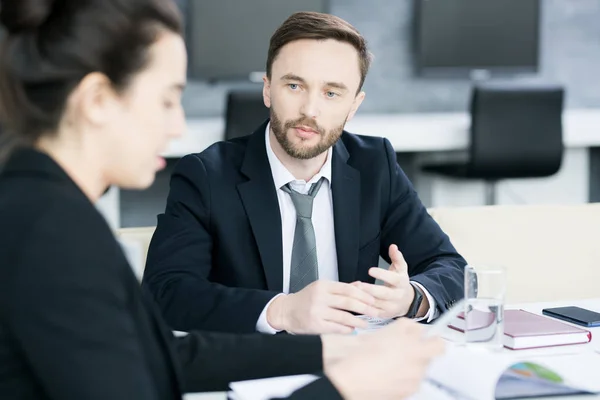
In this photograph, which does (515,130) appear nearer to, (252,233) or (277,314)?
(252,233)

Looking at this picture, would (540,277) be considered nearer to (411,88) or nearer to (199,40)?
(199,40)

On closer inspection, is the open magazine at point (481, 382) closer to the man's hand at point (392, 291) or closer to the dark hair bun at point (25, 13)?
the man's hand at point (392, 291)

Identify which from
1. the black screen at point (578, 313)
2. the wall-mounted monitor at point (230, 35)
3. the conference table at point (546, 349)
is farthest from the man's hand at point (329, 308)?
the wall-mounted monitor at point (230, 35)

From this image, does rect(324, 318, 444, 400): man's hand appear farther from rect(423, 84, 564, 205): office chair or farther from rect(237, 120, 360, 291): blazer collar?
rect(423, 84, 564, 205): office chair

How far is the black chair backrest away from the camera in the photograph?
4.10 m

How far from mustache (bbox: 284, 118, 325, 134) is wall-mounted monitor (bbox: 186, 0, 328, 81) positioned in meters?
2.63

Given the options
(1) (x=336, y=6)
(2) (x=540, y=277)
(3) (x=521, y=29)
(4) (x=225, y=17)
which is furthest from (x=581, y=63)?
(2) (x=540, y=277)

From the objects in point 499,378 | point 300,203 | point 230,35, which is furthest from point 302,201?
point 230,35

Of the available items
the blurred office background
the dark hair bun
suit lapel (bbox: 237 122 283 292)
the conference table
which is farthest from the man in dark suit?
the blurred office background

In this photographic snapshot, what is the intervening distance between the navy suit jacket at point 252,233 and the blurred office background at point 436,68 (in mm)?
2171

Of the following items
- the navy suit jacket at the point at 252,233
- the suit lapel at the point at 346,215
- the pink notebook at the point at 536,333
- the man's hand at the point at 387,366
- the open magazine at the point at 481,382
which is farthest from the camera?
the suit lapel at the point at 346,215

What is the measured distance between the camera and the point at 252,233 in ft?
5.90

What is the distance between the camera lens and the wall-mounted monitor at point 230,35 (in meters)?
4.37

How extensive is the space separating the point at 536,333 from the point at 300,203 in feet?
2.04
